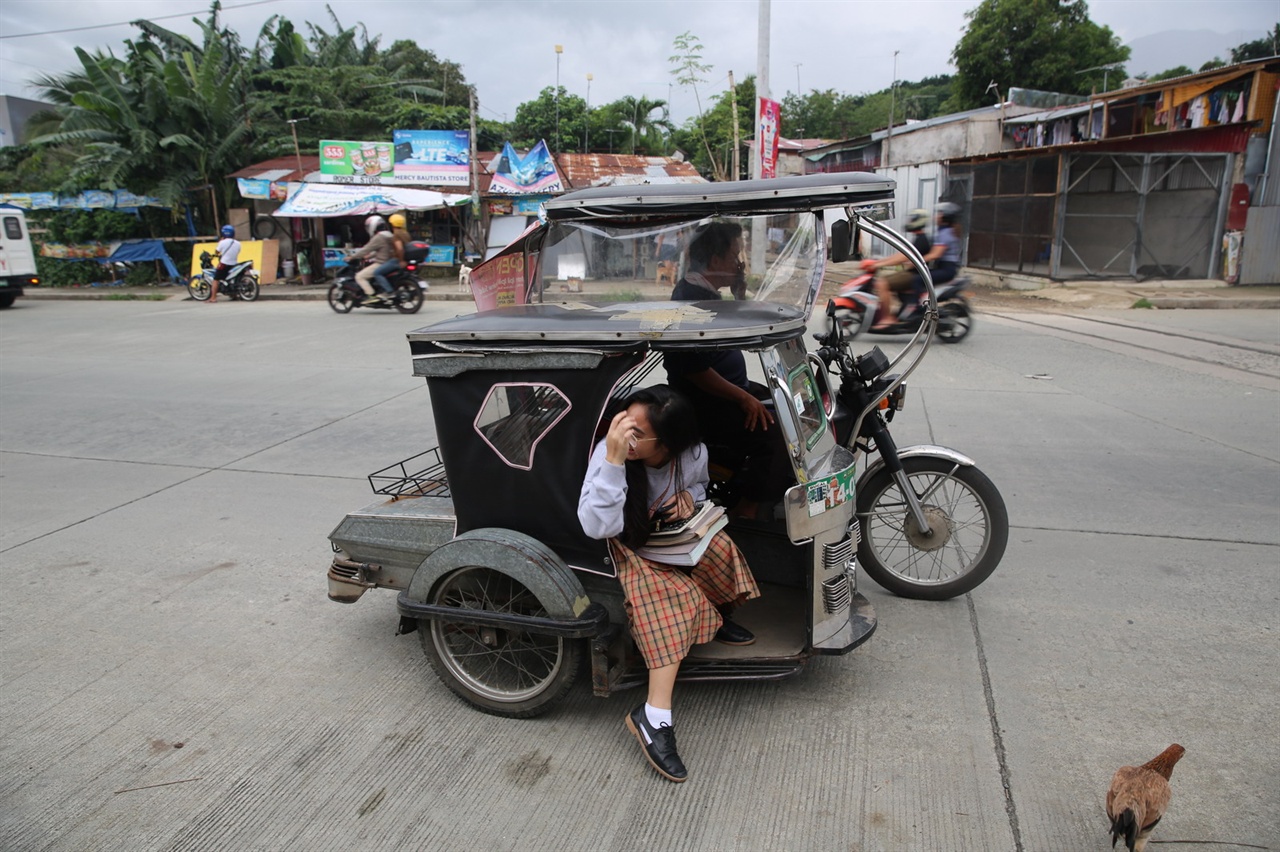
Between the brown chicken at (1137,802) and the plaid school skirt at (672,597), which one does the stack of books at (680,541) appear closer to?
the plaid school skirt at (672,597)

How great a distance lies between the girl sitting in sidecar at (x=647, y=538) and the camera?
268 centimetres

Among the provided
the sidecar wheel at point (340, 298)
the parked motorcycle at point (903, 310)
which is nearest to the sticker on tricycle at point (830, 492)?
the parked motorcycle at point (903, 310)

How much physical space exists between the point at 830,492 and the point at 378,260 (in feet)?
42.9

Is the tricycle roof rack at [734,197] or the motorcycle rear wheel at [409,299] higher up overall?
the tricycle roof rack at [734,197]

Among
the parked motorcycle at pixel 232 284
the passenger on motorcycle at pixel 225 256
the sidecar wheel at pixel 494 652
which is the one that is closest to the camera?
the sidecar wheel at pixel 494 652

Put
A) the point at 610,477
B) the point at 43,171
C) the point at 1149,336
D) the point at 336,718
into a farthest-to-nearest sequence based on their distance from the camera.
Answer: the point at 43,171 → the point at 1149,336 → the point at 336,718 → the point at 610,477

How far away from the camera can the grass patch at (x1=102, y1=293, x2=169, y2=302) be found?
19.2m

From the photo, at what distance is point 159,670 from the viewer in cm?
340

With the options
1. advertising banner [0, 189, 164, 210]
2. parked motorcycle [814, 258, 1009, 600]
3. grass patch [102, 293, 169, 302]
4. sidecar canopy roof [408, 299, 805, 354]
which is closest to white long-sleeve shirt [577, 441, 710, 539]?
sidecar canopy roof [408, 299, 805, 354]

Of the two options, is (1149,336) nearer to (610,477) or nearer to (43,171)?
(610,477)

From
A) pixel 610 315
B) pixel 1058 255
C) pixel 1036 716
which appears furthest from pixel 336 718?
pixel 1058 255

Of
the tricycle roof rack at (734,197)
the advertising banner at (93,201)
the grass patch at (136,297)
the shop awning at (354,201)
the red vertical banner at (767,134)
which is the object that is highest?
the red vertical banner at (767,134)

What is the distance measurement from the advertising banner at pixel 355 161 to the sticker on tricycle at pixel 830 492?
20.3 meters

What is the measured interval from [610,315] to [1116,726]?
90.3 inches
